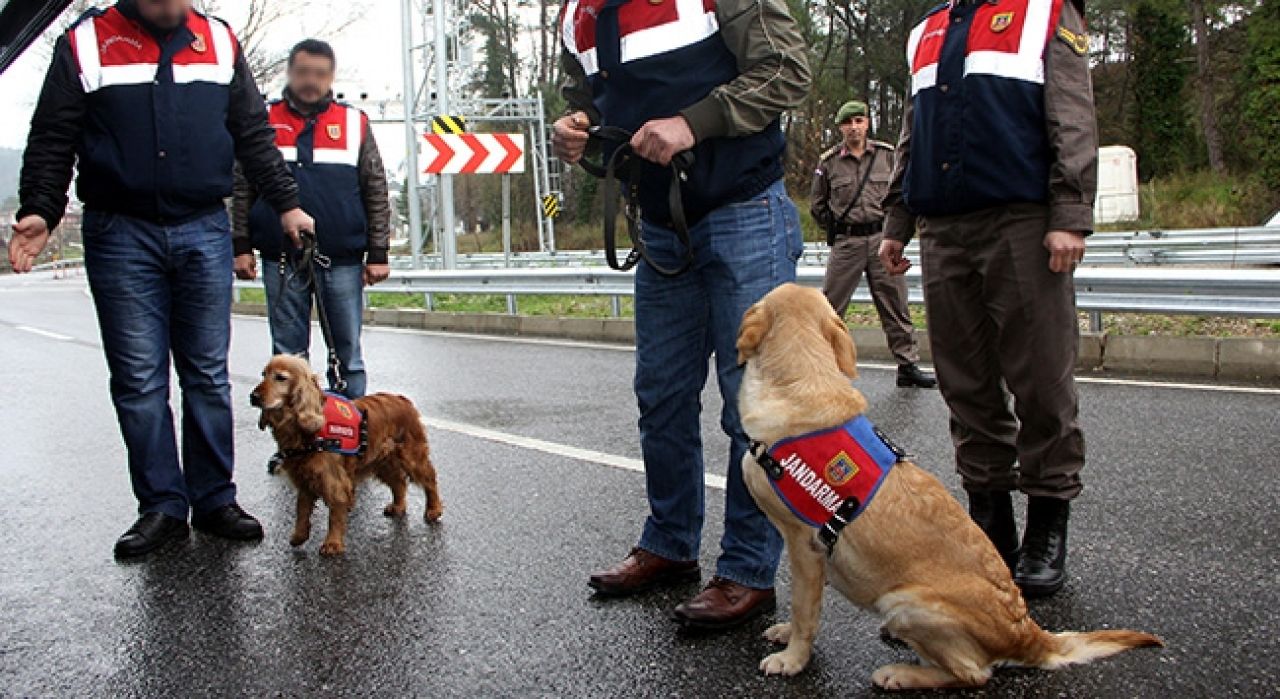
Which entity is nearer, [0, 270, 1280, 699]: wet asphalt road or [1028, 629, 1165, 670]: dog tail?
[1028, 629, 1165, 670]: dog tail

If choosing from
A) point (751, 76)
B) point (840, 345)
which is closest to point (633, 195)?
point (751, 76)

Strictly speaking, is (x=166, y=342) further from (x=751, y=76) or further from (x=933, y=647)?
(x=933, y=647)

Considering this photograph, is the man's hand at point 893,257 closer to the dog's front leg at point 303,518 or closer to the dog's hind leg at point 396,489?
the dog's hind leg at point 396,489

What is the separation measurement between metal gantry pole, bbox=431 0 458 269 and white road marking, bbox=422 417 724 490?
12.8 metres

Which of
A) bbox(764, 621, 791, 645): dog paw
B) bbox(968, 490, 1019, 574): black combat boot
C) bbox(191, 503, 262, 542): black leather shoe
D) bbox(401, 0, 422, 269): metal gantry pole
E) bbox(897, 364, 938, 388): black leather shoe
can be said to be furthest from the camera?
bbox(401, 0, 422, 269): metal gantry pole

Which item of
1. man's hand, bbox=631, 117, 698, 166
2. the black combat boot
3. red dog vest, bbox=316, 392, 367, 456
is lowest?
the black combat boot

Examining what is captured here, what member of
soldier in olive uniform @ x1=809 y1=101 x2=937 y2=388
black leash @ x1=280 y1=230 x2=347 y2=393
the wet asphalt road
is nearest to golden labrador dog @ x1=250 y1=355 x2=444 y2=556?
the wet asphalt road

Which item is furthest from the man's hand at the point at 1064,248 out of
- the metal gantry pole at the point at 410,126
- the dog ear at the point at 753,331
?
the metal gantry pole at the point at 410,126

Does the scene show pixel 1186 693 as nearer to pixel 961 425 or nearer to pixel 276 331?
pixel 961 425

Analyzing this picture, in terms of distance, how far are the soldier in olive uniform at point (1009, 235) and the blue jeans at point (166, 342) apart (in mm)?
2950

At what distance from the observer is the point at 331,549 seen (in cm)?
388

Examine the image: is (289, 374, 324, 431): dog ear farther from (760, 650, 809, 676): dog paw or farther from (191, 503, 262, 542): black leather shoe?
(760, 650, 809, 676): dog paw

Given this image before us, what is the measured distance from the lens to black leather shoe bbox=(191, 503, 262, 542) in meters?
4.10

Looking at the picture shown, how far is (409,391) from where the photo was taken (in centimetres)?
798
